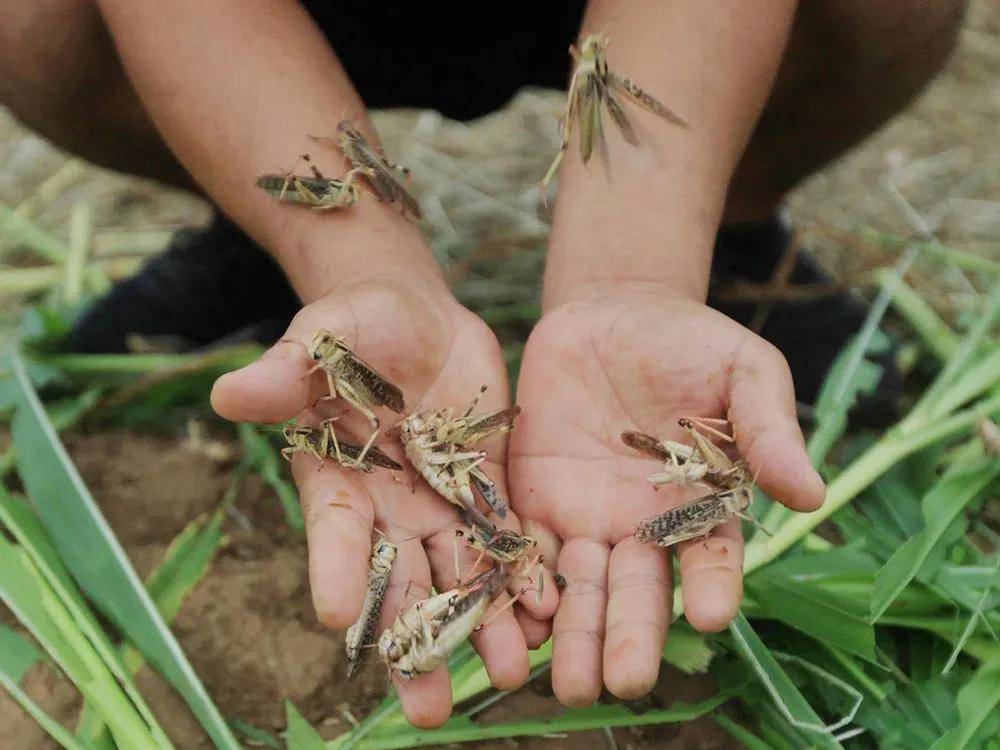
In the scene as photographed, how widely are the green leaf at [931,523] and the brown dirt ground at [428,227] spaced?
408mm

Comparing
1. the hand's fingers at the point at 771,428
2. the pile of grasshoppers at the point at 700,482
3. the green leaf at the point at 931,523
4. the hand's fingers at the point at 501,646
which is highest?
the hand's fingers at the point at 771,428

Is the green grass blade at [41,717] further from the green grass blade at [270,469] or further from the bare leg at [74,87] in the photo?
the bare leg at [74,87]

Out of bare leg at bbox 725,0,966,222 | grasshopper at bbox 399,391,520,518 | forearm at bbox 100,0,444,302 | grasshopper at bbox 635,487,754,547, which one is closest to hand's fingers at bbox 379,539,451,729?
grasshopper at bbox 399,391,520,518

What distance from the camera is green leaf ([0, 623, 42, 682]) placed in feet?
6.30

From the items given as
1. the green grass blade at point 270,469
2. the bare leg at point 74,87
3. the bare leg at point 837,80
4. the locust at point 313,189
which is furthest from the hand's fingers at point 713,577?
the bare leg at point 74,87

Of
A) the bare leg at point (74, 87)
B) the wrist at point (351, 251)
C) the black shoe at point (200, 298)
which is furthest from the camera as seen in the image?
the black shoe at point (200, 298)

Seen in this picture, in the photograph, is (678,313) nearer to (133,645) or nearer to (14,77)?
(133,645)

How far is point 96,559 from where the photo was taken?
213 centimetres

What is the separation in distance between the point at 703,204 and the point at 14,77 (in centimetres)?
174

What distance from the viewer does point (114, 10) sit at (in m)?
2.23

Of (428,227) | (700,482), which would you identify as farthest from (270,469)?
(428,227)

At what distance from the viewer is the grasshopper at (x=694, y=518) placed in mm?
1668

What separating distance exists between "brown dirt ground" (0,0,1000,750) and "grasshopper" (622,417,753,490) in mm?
548

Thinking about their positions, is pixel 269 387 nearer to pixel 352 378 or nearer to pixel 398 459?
pixel 352 378
